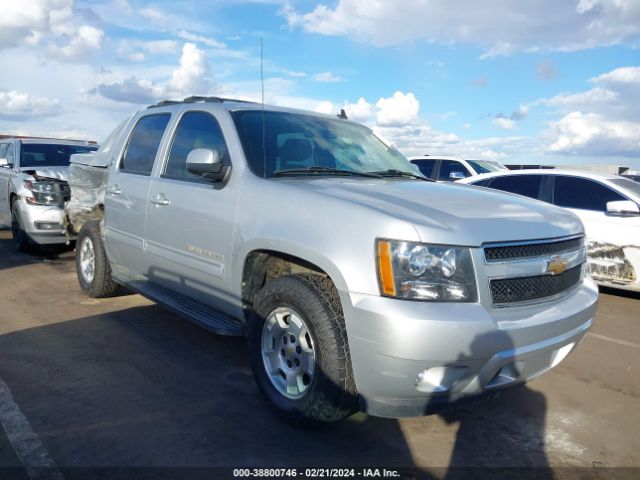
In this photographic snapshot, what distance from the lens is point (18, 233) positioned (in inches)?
330

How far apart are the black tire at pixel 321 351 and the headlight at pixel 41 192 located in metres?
5.92

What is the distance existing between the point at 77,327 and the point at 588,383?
4315mm

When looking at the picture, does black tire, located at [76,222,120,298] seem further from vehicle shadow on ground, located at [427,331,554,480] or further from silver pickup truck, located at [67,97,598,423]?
vehicle shadow on ground, located at [427,331,554,480]

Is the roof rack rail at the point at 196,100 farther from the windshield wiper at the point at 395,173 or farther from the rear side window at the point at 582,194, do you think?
the rear side window at the point at 582,194

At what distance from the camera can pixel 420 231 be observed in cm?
260

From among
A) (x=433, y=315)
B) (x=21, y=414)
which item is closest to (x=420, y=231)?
(x=433, y=315)

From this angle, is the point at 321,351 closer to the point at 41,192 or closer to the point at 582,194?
the point at 582,194

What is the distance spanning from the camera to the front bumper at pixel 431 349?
250cm

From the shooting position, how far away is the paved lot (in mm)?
2857

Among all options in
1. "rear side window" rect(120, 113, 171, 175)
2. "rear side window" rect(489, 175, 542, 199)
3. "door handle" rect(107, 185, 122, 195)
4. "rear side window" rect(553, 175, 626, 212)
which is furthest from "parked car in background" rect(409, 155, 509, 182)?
"door handle" rect(107, 185, 122, 195)

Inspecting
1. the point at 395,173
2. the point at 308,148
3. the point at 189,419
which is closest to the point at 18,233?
the point at 308,148

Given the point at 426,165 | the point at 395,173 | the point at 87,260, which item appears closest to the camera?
the point at 395,173

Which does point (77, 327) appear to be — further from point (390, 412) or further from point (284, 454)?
point (390, 412)

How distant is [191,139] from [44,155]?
5891mm
